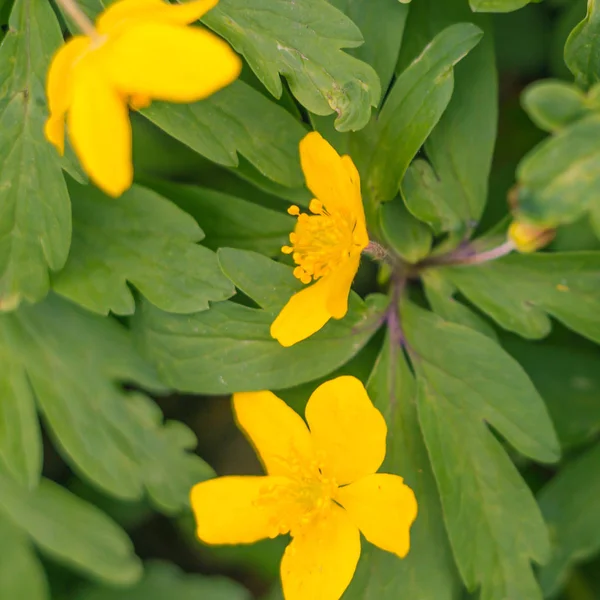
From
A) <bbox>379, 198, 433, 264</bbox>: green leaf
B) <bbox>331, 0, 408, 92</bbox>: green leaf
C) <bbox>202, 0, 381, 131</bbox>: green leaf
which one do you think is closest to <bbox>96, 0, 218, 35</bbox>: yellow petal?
<bbox>202, 0, 381, 131</bbox>: green leaf

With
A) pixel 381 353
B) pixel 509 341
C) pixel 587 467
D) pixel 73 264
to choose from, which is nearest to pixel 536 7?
pixel 509 341

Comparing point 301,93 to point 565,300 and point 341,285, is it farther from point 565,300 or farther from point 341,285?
point 565,300

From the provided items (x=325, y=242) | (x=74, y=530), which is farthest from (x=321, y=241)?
(x=74, y=530)

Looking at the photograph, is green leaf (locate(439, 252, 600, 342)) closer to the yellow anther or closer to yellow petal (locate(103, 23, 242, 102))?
the yellow anther

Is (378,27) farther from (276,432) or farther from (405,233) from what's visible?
(276,432)

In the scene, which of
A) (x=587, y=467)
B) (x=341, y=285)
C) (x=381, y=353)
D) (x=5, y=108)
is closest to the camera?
(x=341, y=285)

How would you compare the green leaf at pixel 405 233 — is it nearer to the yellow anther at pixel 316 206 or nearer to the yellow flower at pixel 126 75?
the yellow anther at pixel 316 206

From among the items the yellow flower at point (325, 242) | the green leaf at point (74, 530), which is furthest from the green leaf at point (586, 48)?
the green leaf at point (74, 530)
